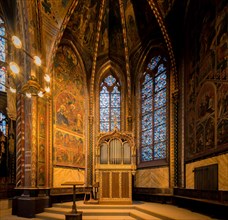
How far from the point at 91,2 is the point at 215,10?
726 cm

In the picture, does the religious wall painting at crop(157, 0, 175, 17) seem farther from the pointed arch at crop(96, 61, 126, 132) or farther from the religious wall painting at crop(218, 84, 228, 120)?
the religious wall painting at crop(218, 84, 228, 120)

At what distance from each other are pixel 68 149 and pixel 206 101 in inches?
304

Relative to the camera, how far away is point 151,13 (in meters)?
14.4

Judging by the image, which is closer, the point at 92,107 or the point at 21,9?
the point at 21,9

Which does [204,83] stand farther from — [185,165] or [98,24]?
[98,24]

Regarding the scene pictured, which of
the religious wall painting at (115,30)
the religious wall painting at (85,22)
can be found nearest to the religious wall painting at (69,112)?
the religious wall painting at (85,22)

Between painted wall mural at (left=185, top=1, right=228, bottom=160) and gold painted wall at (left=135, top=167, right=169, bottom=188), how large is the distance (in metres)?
2.25

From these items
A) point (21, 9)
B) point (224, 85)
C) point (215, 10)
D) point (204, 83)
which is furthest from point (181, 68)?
point (21, 9)

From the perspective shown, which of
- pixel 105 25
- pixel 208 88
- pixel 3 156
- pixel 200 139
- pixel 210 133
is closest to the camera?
pixel 210 133

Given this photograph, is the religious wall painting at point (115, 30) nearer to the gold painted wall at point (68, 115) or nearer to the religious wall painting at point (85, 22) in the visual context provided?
the religious wall painting at point (85, 22)

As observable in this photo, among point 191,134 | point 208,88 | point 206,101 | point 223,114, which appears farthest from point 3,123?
point 223,114

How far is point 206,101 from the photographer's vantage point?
997cm

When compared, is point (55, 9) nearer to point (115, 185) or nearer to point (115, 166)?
point (115, 166)

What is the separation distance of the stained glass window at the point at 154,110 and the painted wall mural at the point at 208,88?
93.1 inches
